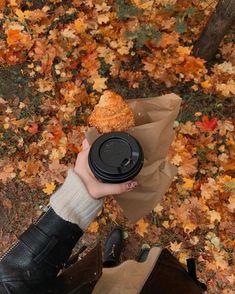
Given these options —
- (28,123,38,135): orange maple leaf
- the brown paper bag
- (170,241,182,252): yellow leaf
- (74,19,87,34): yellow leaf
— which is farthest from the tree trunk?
(170,241,182,252): yellow leaf

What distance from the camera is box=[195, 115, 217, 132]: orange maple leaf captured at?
3506mm

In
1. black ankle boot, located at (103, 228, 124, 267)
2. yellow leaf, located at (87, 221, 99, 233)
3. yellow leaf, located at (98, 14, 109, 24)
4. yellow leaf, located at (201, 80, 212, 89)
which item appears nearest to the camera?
black ankle boot, located at (103, 228, 124, 267)

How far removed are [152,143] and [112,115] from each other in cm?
28

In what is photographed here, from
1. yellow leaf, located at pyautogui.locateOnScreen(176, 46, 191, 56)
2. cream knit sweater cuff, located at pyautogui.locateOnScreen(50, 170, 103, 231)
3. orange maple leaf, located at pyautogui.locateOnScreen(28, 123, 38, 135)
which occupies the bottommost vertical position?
orange maple leaf, located at pyautogui.locateOnScreen(28, 123, 38, 135)

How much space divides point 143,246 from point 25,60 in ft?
6.99

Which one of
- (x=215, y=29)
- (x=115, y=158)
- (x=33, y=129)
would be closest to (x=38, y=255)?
(x=115, y=158)

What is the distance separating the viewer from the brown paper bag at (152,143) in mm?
2092

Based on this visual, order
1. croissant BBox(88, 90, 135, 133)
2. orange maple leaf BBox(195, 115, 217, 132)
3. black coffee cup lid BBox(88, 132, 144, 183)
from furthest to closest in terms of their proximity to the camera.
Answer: orange maple leaf BBox(195, 115, 217, 132)
croissant BBox(88, 90, 135, 133)
black coffee cup lid BBox(88, 132, 144, 183)

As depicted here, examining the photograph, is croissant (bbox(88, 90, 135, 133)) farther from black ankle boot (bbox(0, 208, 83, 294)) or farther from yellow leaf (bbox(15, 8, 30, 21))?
yellow leaf (bbox(15, 8, 30, 21))

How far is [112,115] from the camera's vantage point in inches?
78.4

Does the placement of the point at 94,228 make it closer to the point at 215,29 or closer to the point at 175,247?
the point at 175,247

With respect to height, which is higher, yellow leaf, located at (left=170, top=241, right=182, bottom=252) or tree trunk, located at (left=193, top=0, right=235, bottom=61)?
tree trunk, located at (left=193, top=0, right=235, bottom=61)

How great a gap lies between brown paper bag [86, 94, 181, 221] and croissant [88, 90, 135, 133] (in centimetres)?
5

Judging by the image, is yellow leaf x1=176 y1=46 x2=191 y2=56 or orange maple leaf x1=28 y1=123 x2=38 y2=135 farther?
yellow leaf x1=176 y1=46 x2=191 y2=56
